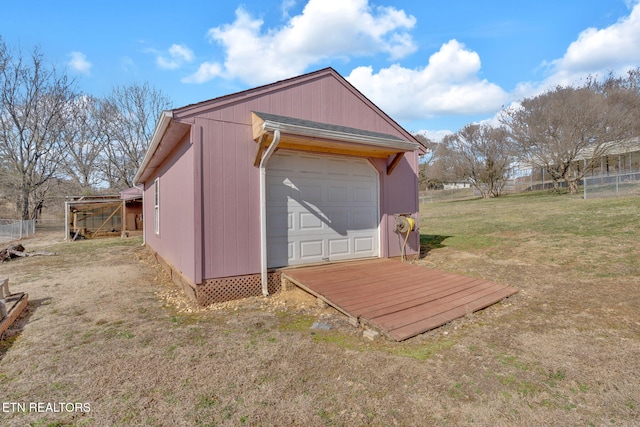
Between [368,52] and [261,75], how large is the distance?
439 cm

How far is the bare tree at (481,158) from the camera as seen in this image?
26.8m

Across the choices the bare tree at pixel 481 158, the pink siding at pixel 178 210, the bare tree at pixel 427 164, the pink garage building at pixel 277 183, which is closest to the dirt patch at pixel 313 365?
the pink garage building at pixel 277 183

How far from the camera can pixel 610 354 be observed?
8.70 feet

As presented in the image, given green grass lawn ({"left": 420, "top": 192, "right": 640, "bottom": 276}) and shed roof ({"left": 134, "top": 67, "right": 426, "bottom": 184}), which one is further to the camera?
green grass lawn ({"left": 420, "top": 192, "right": 640, "bottom": 276})

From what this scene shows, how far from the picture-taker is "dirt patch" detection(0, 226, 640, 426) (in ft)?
6.61

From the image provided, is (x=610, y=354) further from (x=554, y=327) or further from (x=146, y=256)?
(x=146, y=256)

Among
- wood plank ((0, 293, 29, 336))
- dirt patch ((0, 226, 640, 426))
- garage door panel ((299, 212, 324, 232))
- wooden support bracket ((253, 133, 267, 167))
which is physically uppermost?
wooden support bracket ((253, 133, 267, 167))

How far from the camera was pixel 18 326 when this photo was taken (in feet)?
12.3

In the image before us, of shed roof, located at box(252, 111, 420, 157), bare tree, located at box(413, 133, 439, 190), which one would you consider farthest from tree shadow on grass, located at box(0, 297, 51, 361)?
bare tree, located at box(413, 133, 439, 190)

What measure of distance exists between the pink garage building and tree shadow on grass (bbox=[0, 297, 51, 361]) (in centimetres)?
193

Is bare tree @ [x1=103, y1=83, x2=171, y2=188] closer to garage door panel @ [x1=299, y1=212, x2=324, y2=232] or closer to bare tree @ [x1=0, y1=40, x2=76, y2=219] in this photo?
bare tree @ [x1=0, y1=40, x2=76, y2=219]

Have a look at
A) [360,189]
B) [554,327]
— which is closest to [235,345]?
[554,327]

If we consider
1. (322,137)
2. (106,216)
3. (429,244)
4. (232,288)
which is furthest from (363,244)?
(106,216)

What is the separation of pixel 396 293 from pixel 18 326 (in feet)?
A: 15.9
